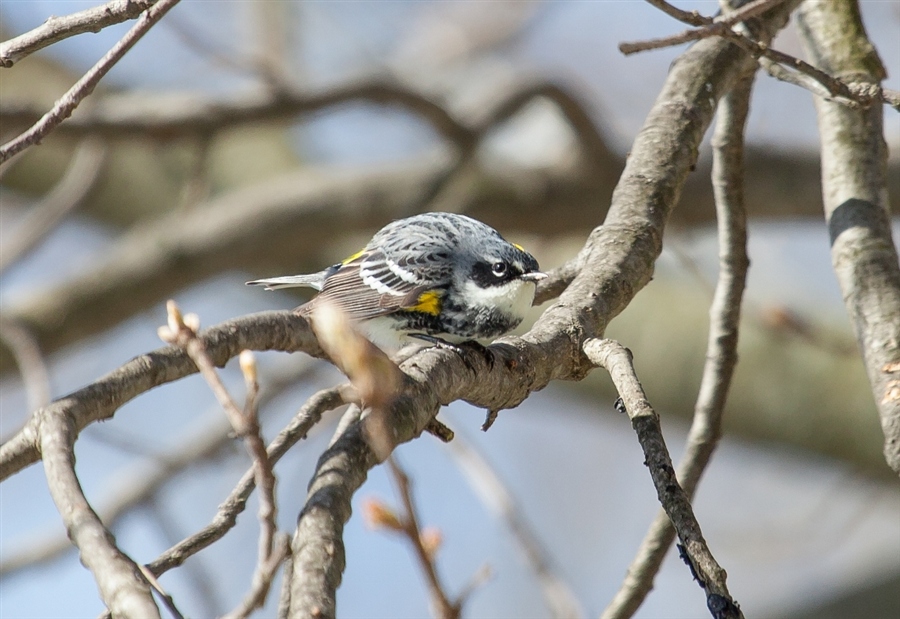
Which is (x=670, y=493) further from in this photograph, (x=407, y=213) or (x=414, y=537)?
(x=407, y=213)

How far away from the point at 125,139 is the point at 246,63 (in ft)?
3.18

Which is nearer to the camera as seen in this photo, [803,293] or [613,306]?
[613,306]

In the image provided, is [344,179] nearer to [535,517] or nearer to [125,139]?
[125,139]

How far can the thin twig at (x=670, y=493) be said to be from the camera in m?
1.19

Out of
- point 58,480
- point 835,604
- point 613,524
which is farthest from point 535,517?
point 58,480

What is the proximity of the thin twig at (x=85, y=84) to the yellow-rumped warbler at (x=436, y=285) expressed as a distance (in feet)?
2.70

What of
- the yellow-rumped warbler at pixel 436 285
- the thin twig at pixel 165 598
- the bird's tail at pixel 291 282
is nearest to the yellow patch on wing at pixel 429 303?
the yellow-rumped warbler at pixel 436 285

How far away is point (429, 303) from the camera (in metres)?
2.53

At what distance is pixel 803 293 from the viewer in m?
6.52

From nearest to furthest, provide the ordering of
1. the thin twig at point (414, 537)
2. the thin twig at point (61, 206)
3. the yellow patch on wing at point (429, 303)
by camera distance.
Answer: the thin twig at point (414, 537) → the yellow patch on wing at point (429, 303) → the thin twig at point (61, 206)

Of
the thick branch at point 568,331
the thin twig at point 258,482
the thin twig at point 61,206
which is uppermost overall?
the thin twig at point 61,206

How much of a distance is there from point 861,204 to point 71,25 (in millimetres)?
1771

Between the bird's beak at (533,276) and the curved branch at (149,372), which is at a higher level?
the bird's beak at (533,276)

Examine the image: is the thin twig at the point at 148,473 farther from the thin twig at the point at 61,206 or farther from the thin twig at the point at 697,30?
the thin twig at the point at 697,30
